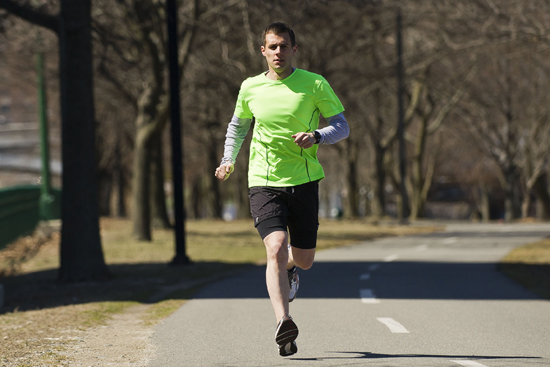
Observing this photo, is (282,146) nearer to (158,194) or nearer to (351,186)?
(158,194)

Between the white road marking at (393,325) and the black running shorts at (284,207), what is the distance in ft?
5.25

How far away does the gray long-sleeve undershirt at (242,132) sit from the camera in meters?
5.98

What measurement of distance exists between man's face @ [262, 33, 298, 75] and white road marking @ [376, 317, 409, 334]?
258 cm

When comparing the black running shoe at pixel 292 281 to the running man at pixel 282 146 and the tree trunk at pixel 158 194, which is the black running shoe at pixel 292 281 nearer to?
the running man at pixel 282 146

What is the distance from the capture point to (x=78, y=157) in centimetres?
1241

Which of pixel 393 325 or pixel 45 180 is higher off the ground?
pixel 45 180

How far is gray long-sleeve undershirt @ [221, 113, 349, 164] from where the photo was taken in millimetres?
5977

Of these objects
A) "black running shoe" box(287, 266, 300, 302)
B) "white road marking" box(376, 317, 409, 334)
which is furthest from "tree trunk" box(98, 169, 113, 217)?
"black running shoe" box(287, 266, 300, 302)

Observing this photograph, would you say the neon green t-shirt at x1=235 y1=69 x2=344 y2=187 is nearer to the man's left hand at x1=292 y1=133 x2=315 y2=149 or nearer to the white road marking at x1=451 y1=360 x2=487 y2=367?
the man's left hand at x1=292 y1=133 x2=315 y2=149

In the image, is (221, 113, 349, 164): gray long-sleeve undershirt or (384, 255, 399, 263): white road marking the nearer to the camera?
(221, 113, 349, 164): gray long-sleeve undershirt

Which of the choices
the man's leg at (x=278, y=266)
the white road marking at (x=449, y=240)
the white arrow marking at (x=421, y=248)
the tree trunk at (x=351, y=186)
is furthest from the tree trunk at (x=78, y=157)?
the tree trunk at (x=351, y=186)

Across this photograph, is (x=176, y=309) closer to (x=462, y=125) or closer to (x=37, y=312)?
(x=37, y=312)

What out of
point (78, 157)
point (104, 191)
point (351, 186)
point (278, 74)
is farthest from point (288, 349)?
point (104, 191)

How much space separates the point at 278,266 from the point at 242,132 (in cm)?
110
